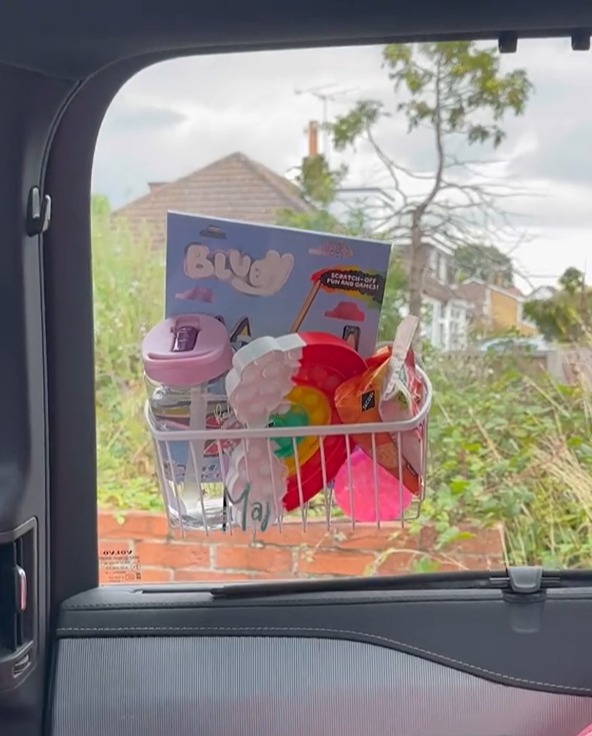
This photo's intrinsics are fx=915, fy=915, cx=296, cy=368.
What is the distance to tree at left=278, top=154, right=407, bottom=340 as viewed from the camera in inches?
47.2

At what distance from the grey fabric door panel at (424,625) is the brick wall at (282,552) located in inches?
2.4

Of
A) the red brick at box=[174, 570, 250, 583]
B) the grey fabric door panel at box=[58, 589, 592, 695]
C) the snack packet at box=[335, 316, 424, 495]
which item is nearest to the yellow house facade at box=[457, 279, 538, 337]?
the snack packet at box=[335, 316, 424, 495]

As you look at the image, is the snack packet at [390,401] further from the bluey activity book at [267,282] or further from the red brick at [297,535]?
the red brick at [297,535]

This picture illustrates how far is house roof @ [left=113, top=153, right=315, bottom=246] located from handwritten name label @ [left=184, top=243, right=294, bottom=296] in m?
0.10

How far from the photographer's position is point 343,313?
1135 millimetres

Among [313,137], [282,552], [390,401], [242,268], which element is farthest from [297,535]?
[313,137]

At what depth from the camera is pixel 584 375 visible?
1.22 metres

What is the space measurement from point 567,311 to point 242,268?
0.43 m

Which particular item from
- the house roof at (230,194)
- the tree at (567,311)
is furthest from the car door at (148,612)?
the tree at (567,311)

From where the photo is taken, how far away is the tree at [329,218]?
3.93ft

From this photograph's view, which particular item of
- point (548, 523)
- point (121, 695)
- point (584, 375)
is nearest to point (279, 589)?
point (121, 695)

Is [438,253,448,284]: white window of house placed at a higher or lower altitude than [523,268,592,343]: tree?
higher

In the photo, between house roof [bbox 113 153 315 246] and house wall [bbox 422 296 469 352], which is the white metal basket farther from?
house roof [bbox 113 153 315 246]

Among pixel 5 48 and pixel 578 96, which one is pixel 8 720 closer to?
pixel 5 48
